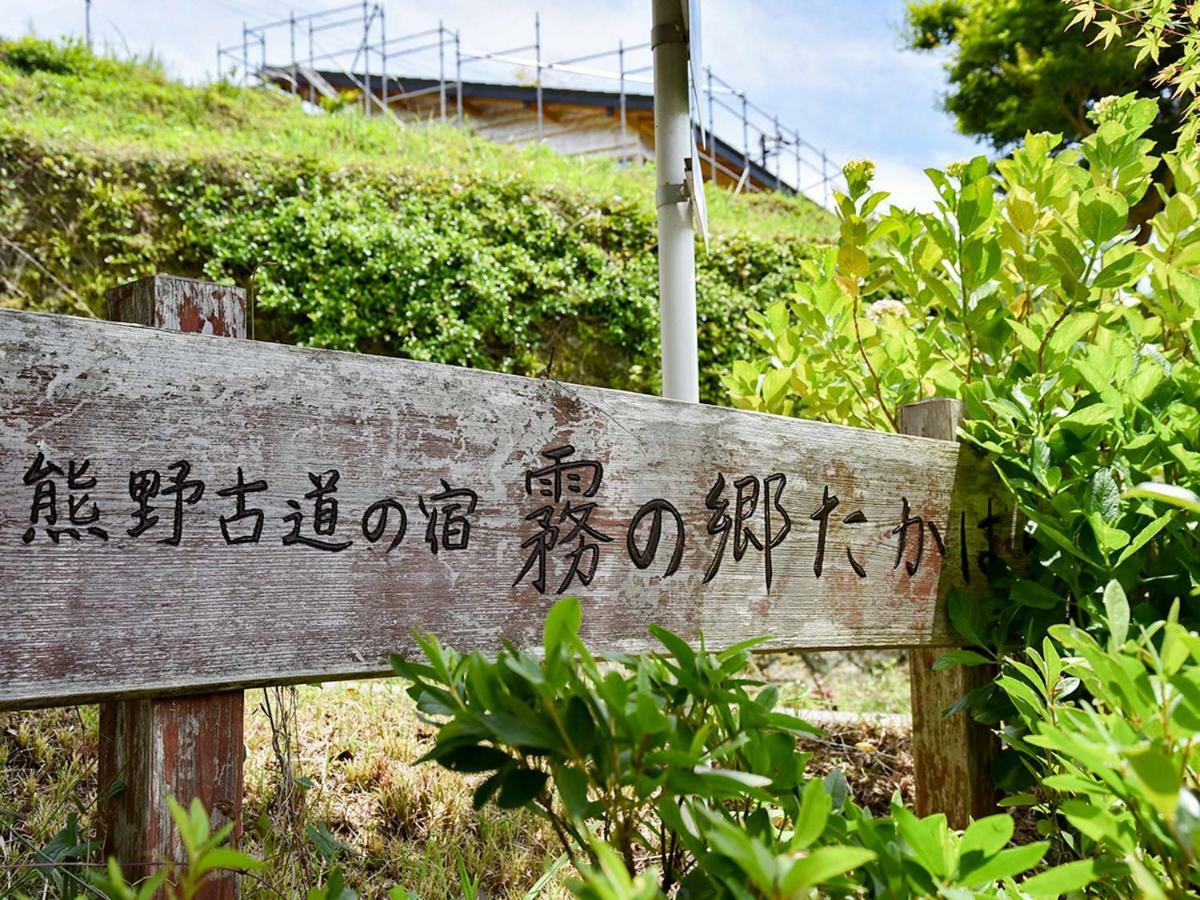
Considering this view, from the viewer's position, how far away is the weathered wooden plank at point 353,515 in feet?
2.80

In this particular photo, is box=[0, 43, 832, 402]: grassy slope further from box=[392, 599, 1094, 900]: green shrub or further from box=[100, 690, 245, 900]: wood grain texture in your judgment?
box=[392, 599, 1094, 900]: green shrub

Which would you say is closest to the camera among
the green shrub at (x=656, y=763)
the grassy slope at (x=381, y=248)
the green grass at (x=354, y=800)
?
the green shrub at (x=656, y=763)

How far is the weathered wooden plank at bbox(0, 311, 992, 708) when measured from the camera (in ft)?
2.80

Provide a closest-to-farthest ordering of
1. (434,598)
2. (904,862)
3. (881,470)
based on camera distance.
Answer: (904,862)
(434,598)
(881,470)

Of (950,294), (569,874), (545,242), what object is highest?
(545,242)

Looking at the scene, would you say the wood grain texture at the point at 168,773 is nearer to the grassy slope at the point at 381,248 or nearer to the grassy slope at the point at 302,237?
the grassy slope at the point at 302,237

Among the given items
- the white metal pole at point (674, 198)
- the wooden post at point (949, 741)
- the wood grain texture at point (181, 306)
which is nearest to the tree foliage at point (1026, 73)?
the white metal pole at point (674, 198)

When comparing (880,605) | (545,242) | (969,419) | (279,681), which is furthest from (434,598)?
(545,242)

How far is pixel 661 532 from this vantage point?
1269mm

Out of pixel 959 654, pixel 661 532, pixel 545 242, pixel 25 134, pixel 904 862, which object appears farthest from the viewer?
pixel 545 242

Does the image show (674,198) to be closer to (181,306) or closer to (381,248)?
→ (181,306)

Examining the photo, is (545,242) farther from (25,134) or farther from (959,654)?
(959,654)

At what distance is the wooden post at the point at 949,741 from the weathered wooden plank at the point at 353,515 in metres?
0.29

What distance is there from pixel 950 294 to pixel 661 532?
2.58ft
